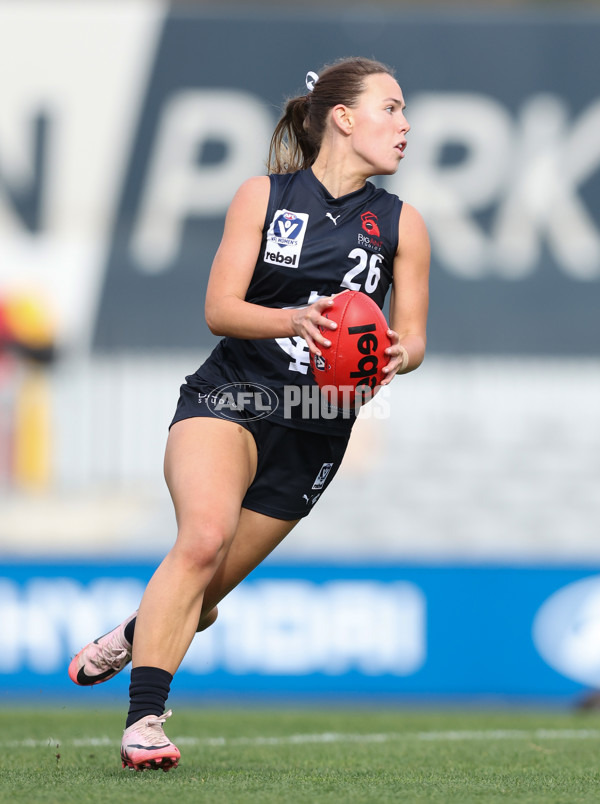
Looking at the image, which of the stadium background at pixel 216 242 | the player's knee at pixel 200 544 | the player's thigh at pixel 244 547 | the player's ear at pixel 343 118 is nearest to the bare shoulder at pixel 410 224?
the player's ear at pixel 343 118

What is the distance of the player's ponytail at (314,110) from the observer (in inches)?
142

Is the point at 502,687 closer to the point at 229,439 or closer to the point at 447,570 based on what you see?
the point at 447,570

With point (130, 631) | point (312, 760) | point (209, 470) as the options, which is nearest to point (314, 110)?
point (209, 470)

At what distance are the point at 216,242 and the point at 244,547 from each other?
10046 millimetres

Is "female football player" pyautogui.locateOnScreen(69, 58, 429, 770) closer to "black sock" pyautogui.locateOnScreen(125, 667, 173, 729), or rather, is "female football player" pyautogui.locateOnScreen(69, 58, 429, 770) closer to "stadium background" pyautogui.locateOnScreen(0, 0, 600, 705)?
"black sock" pyautogui.locateOnScreen(125, 667, 173, 729)

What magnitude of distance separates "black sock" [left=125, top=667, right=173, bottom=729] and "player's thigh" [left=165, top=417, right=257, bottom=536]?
40 cm

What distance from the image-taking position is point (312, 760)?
3.94 m

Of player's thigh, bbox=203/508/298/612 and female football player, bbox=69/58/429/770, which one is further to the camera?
player's thigh, bbox=203/508/298/612

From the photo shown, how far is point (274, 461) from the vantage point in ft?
11.6

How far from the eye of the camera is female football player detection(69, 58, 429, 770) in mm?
3256

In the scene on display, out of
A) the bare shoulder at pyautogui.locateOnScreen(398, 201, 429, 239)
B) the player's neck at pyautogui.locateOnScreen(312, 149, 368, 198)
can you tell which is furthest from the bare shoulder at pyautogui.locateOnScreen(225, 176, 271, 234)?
the bare shoulder at pyautogui.locateOnScreen(398, 201, 429, 239)

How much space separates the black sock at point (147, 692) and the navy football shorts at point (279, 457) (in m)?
0.59

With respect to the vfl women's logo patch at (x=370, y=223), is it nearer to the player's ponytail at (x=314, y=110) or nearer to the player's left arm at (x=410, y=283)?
the player's left arm at (x=410, y=283)

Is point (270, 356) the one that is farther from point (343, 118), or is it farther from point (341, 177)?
point (343, 118)
